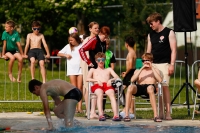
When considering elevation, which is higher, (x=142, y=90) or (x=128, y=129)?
(x=142, y=90)

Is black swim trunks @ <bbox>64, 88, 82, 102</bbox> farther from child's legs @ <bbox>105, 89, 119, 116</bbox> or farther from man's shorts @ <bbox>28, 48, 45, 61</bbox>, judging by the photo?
man's shorts @ <bbox>28, 48, 45, 61</bbox>

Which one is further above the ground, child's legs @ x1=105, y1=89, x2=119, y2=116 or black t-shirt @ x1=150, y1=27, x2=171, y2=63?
black t-shirt @ x1=150, y1=27, x2=171, y2=63

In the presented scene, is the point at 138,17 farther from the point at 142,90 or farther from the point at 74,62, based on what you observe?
the point at 142,90

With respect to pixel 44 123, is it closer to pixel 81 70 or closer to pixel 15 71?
pixel 81 70

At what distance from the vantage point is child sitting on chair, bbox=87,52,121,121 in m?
15.3

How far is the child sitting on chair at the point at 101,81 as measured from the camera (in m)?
15.3

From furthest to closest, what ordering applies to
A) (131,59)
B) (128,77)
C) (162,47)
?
(131,59) → (128,77) → (162,47)

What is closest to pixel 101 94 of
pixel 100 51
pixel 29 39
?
pixel 100 51

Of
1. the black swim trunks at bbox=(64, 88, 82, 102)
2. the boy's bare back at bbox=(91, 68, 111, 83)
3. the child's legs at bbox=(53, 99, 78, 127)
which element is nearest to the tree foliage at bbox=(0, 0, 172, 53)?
the boy's bare back at bbox=(91, 68, 111, 83)

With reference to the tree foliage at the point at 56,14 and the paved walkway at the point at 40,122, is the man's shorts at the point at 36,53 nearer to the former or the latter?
the paved walkway at the point at 40,122

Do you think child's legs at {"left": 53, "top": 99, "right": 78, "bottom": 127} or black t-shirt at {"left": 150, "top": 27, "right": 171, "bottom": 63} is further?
black t-shirt at {"left": 150, "top": 27, "right": 171, "bottom": 63}

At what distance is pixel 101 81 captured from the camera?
15.7 m

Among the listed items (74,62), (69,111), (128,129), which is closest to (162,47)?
(74,62)

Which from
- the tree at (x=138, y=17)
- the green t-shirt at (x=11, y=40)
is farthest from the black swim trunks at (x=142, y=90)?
the tree at (x=138, y=17)
